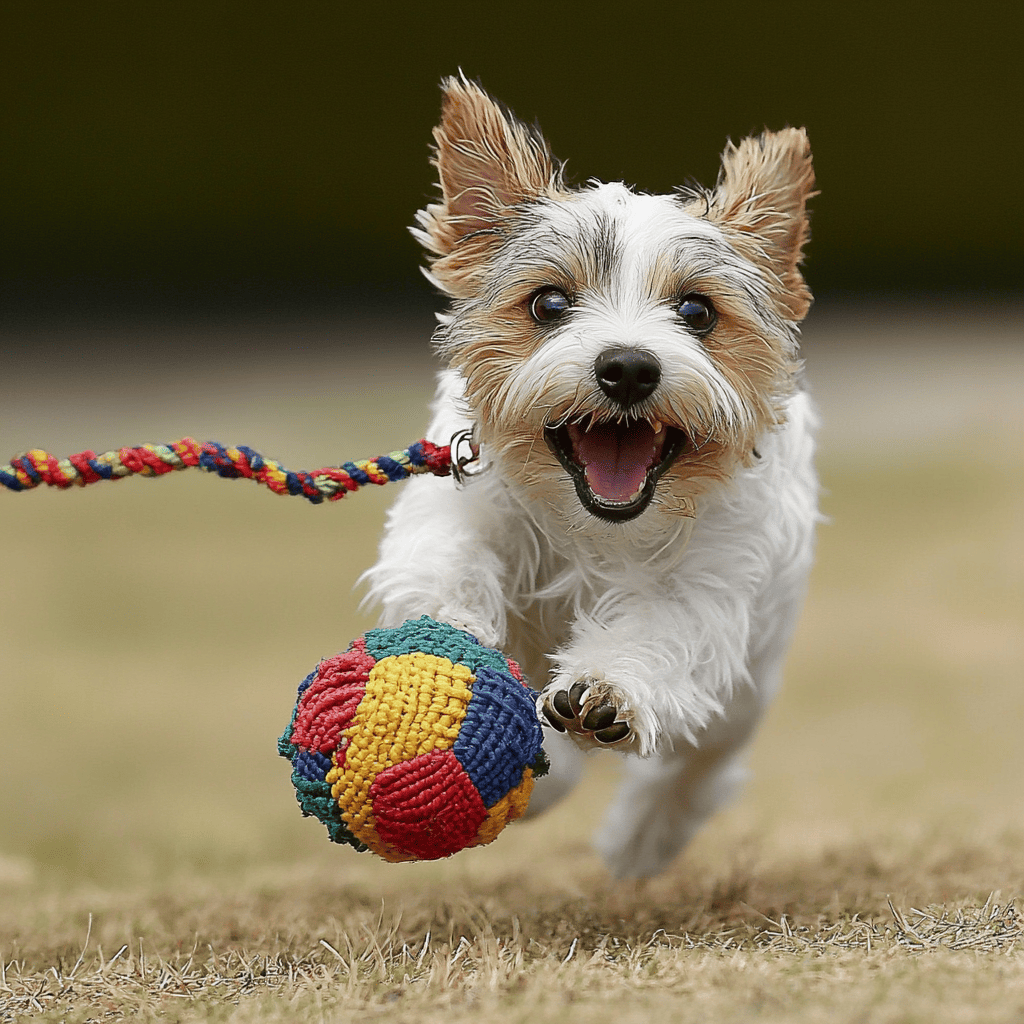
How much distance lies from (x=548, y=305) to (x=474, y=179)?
0.40 m

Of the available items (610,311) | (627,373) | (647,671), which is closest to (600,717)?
(647,671)

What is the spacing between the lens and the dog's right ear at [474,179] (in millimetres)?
2838

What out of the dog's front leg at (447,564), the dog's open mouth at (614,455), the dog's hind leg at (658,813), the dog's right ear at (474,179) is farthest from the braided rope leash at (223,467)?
the dog's hind leg at (658,813)

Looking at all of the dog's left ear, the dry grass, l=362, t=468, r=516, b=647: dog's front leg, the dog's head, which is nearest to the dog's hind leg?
the dry grass

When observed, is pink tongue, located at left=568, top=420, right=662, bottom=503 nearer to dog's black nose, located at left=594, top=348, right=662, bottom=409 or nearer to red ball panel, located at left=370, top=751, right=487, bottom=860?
dog's black nose, located at left=594, top=348, right=662, bottom=409

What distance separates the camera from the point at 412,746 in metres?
2.19

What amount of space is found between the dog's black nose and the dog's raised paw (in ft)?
1.71

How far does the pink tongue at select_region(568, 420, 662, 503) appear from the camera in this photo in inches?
102

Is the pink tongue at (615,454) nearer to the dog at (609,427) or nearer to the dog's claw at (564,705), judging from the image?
the dog at (609,427)

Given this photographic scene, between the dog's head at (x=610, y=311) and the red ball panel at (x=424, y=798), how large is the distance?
2.00 ft

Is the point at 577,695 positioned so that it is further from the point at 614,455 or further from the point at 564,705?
the point at 614,455

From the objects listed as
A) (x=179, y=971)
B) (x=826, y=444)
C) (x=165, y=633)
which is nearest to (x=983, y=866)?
(x=179, y=971)

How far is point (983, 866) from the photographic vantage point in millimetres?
3307

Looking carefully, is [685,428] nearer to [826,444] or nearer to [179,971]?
[179,971]
